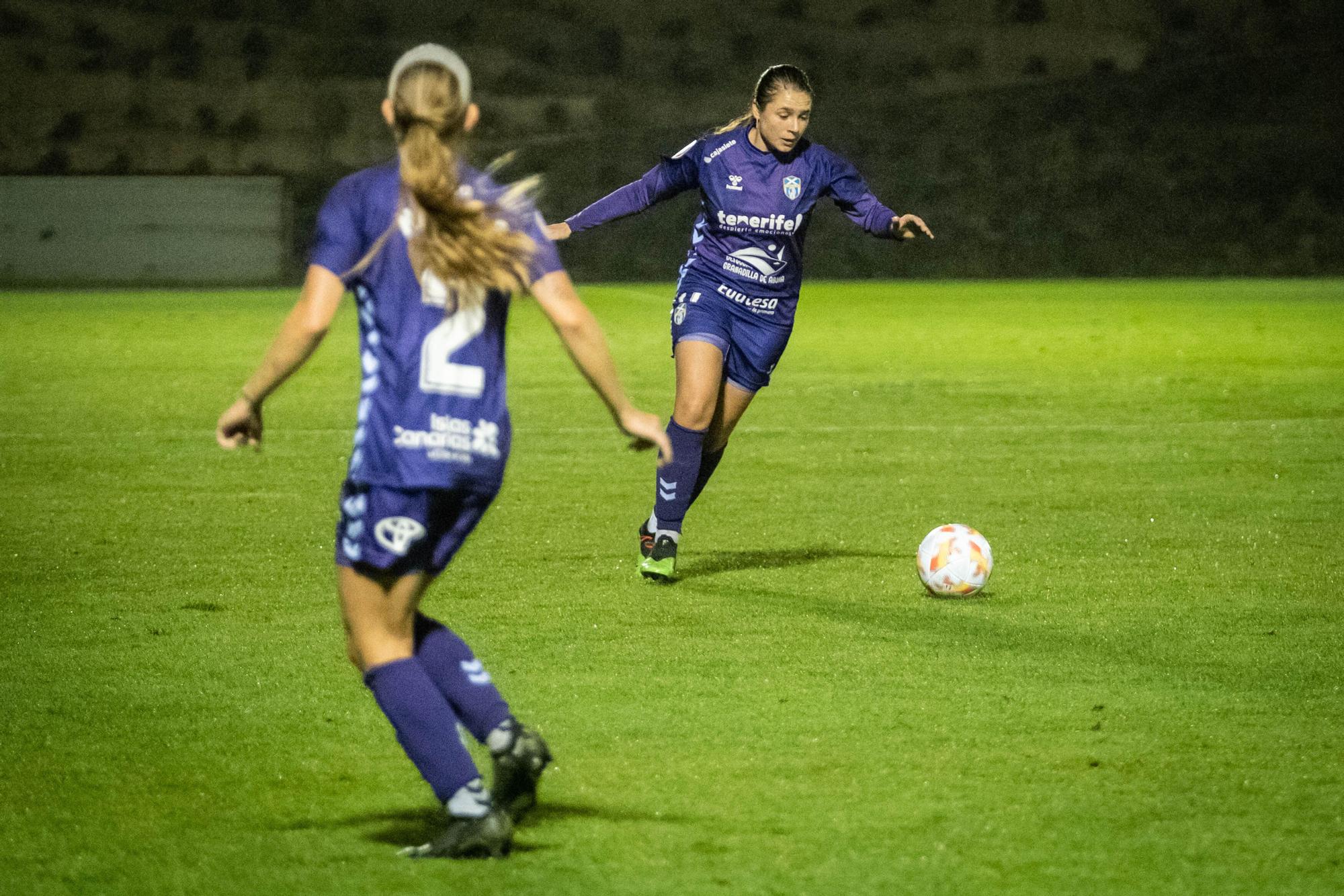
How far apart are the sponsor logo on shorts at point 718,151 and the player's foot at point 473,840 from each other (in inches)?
161

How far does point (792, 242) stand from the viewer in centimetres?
748

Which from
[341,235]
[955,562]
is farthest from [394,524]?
[955,562]

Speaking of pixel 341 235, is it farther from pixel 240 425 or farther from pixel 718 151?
pixel 718 151

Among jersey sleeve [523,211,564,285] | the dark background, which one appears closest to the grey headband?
jersey sleeve [523,211,564,285]

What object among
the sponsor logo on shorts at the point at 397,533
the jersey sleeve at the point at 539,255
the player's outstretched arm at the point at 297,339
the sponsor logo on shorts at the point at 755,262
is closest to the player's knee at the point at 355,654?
the sponsor logo on shorts at the point at 397,533

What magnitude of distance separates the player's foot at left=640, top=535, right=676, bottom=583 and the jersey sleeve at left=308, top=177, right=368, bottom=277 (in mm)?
3723

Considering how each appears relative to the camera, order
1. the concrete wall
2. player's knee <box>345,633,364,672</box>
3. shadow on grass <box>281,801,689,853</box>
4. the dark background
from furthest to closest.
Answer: the dark background → the concrete wall → shadow on grass <box>281,801,689,853</box> → player's knee <box>345,633,364,672</box>

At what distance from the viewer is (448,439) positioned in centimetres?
369

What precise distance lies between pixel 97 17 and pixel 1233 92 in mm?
31235

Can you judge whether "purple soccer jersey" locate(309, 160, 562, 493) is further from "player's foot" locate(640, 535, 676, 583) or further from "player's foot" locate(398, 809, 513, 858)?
"player's foot" locate(640, 535, 676, 583)

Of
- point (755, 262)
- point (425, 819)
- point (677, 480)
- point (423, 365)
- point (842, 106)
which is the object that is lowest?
point (425, 819)

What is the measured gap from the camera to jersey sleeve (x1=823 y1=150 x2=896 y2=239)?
24.0 ft

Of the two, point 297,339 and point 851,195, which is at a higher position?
point 851,195

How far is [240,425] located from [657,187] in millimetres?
3932
